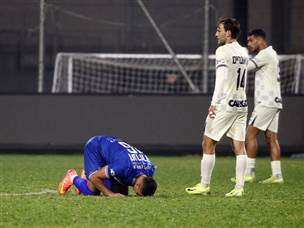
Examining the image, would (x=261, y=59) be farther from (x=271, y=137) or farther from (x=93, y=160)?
(x=93, y=160)

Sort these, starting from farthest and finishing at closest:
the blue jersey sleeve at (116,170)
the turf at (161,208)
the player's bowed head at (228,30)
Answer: the player's bowed head at (228,30) → the blue jersey sleeve at (116,170) → the turf at (161,208)

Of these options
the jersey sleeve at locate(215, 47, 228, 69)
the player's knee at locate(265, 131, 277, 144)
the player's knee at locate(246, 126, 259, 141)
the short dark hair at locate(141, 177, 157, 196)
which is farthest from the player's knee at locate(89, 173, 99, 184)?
the player's knee at locate(265, 131, 277, 144)

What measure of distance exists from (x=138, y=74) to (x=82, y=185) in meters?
10.0

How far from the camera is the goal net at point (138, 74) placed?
1984 centimetres

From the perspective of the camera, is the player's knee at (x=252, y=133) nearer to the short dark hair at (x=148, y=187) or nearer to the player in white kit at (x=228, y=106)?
the player in white kit at (x=228, y=106)

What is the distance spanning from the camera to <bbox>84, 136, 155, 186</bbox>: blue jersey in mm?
9844

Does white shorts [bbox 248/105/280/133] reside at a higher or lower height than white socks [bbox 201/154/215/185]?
higher

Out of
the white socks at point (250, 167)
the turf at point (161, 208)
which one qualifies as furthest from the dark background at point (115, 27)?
the turf at point (161, 208)

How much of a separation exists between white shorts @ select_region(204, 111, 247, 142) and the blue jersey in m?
1.04

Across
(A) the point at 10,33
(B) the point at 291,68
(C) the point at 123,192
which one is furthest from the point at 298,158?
(C) the point at 123,192

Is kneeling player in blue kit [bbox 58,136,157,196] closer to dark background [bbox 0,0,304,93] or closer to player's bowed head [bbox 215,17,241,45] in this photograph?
player's bowed head [bbox 215,17,241,45]

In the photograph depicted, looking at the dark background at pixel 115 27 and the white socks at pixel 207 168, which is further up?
the dark background at pixel 115 27

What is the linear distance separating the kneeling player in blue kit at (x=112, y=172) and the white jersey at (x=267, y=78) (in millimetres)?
4070

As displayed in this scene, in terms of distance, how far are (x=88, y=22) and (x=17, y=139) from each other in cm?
260
